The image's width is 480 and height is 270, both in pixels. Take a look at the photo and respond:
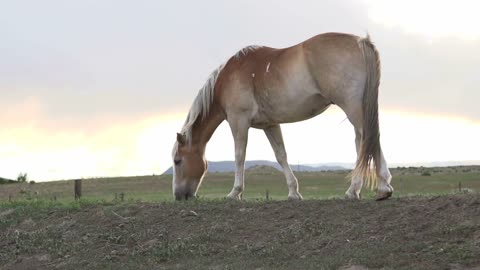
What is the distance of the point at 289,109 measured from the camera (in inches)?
389

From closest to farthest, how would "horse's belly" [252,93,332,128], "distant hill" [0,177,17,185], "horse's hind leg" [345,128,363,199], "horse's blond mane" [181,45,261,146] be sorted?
"horse's hind leg" [345,128,363,199] < "horse's belly" [252,93,332,128] < "horse's blond mane" [181,45,261,146] < "distant hill" [0,177,17,185]

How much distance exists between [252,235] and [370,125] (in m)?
2.25

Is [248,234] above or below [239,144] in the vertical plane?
below

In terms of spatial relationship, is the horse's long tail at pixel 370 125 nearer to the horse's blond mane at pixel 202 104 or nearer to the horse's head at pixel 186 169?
the horse's blond mane at pixel 202 104

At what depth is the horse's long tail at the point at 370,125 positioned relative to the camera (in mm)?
8797

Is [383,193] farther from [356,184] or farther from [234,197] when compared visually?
[234,197]

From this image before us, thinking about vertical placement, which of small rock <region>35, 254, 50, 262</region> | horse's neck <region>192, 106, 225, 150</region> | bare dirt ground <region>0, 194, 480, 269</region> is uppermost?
horse's neck <region>192, 106, 225, 150</region>

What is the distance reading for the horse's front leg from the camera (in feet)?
34.4

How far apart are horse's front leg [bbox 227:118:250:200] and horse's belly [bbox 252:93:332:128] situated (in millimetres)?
217

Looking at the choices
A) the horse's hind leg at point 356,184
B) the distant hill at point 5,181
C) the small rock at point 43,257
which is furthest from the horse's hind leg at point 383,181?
the distant hill at point 5,181

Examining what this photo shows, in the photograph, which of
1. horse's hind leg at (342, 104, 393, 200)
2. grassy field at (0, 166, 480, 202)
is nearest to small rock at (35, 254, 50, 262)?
horse's hind leg at (342, 104, 393, 200)

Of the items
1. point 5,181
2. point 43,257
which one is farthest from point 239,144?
point 5,181

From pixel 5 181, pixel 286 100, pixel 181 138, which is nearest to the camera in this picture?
pixel 286 100

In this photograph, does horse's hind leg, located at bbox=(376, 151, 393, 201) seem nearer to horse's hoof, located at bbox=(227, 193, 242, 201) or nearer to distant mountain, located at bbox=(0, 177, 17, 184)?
horse's hoof, located at bbox=(227, 193, 242, 201)
